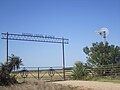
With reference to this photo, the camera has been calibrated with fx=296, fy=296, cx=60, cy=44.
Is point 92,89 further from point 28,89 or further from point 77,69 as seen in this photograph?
point 77,69

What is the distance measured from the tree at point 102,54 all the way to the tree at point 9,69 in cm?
2147

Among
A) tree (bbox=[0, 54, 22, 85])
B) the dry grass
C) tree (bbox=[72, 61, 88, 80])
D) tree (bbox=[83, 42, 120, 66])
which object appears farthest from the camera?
tree (bbox=[83, 42, 120, 66])

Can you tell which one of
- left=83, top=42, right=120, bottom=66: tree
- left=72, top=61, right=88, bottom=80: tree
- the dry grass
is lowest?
the dry grass

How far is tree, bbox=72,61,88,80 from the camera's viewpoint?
3694cm

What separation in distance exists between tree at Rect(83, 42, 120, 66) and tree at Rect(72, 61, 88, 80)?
8.97 m

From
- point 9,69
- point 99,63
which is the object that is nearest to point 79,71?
point 99,63

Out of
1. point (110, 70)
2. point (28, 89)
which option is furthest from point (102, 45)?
point (28, 89)

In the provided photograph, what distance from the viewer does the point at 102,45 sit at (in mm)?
47531

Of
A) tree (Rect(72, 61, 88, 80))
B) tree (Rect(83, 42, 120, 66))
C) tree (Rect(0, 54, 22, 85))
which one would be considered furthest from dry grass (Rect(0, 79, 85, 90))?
tree (Rect(83, 42, 120, 66))

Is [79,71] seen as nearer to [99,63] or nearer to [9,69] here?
[99,63]

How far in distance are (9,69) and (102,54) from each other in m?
23.7

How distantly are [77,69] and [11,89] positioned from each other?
1620cm

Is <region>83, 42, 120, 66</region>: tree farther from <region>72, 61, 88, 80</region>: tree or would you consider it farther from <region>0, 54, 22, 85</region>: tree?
<region>0, 54, 22, 85</region>: tree

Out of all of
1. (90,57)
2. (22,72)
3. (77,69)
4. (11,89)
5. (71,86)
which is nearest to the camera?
(11,89)
